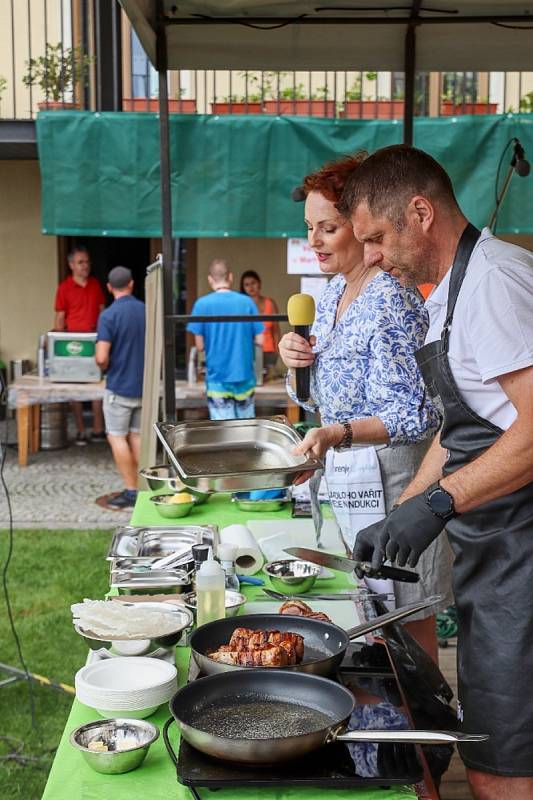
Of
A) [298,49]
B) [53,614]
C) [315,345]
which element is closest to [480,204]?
[298,49]

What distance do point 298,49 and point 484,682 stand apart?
341 centimetres

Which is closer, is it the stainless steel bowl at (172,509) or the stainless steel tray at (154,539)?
the stainless steel tray at (154,539)

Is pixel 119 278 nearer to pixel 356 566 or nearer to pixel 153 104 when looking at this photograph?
pixel 153 104

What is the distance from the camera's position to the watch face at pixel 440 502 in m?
2.25

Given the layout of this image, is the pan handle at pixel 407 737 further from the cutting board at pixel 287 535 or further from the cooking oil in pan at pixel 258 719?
the cutting board at pixel 287 535

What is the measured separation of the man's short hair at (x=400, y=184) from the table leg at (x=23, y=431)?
7.99 metres

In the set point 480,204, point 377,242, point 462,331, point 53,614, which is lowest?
point 53,614

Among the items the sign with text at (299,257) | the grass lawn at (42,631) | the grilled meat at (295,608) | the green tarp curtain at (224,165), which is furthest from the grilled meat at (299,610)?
the sign with text at (299,257)

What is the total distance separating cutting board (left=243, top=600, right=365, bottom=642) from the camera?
2.60 m

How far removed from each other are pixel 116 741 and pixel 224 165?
733 centimetres

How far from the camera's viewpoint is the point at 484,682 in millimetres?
2357

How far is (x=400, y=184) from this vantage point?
7.82 feet

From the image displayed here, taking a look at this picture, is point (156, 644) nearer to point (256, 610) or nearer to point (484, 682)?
point (256, 610)

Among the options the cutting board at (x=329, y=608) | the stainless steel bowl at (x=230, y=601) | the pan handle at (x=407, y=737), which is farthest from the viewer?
the cutting board at (x=329, y=608)
